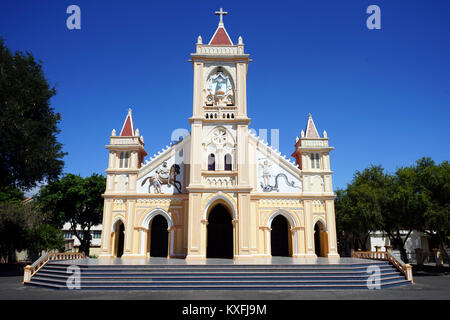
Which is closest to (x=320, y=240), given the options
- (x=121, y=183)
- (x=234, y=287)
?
(x=234, y=287)

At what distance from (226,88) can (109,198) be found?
46.2 feet

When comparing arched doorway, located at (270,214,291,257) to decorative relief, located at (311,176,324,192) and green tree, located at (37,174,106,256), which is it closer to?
decorative relief, located at (311,176,324,192)

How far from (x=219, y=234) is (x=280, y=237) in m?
5.71

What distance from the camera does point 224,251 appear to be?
2709 cm

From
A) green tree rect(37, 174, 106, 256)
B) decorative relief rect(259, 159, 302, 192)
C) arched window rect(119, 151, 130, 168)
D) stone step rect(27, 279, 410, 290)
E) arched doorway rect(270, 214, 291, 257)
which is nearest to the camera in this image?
stone step rect(27, 279, 410, 290)

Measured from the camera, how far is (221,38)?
1154 inches

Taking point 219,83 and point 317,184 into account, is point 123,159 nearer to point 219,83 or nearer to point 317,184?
point 219,83

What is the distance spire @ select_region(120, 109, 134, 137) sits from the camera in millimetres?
29578

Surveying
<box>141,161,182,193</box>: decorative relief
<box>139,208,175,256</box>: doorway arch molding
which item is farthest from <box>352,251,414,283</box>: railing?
<box>141,161,182,193</box>: decorative relief

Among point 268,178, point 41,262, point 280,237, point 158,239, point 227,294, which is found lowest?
point 227,294

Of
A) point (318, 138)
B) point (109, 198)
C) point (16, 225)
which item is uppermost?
point (318, 138)

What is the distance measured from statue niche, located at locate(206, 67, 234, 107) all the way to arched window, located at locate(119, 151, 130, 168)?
8.76 meters
